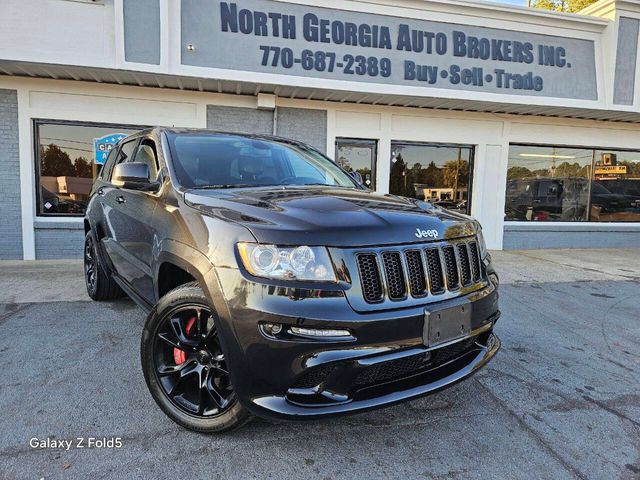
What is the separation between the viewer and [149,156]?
3459 millimetres

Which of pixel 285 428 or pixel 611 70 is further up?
pixel 611 70

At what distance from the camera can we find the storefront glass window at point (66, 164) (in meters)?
7.83

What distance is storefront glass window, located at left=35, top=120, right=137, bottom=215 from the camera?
25.7ft

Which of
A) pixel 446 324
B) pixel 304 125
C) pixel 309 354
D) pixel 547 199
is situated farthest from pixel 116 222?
pixel 547 199

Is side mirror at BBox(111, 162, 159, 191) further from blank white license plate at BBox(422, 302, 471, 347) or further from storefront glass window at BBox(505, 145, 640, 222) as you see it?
storefront glass window at BBox(505, 145, 640, 222)

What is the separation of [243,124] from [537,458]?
7.49 meters

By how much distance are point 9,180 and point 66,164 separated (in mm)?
935

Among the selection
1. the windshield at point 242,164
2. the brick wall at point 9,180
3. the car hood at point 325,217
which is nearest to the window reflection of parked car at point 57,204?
the brick wall at point 9,180

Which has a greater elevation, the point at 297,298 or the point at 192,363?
the point at 297,298

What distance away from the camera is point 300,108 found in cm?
867

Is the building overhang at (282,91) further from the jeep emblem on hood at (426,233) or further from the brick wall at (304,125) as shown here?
the jeep emblem on hood at (426,233)

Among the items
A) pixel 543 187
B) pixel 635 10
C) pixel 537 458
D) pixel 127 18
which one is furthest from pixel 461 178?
pixel 537 458

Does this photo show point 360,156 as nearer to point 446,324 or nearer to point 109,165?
point 109,165

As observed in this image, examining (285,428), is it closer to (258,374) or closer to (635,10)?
(258,374)
